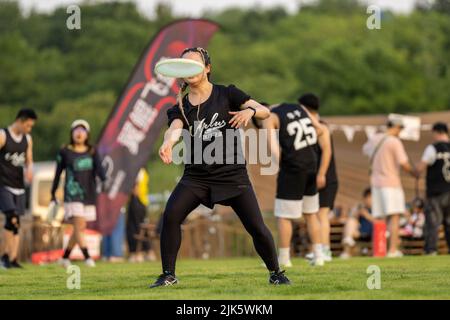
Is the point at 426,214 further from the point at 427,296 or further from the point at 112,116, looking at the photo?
the point at 427,296

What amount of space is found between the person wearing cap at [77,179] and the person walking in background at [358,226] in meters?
6.46

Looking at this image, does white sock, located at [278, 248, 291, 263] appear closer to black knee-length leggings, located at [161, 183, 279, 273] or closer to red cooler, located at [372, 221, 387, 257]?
black knee-length leggings, located at [161, 183, 279, 273]

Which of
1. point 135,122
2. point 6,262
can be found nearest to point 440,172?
point 135,122

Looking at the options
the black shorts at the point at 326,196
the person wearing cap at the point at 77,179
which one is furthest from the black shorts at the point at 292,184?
the person wearing cap at the point at 77,179

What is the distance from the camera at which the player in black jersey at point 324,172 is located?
15328 millimetres

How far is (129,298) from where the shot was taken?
9.14 metres

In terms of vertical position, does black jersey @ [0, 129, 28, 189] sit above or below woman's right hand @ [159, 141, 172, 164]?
→ above

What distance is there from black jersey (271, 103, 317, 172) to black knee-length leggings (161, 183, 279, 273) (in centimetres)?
406

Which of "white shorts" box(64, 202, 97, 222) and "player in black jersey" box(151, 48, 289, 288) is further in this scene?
"white shorts" box(64, 202, 97, 222)

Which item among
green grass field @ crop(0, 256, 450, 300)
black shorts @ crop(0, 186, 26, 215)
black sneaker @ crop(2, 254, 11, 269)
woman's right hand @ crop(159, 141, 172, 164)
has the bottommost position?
green grass field @ crop(0, 256, 450, 300)

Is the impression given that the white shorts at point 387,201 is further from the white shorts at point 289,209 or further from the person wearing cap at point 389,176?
the white shorts at point 289,209

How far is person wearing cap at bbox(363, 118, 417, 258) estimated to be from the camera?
1892cm

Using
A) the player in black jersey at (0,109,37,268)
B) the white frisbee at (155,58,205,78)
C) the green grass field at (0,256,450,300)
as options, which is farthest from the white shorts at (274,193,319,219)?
the white frisbee at (155,58,205,78)

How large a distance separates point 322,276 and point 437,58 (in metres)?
73.1
